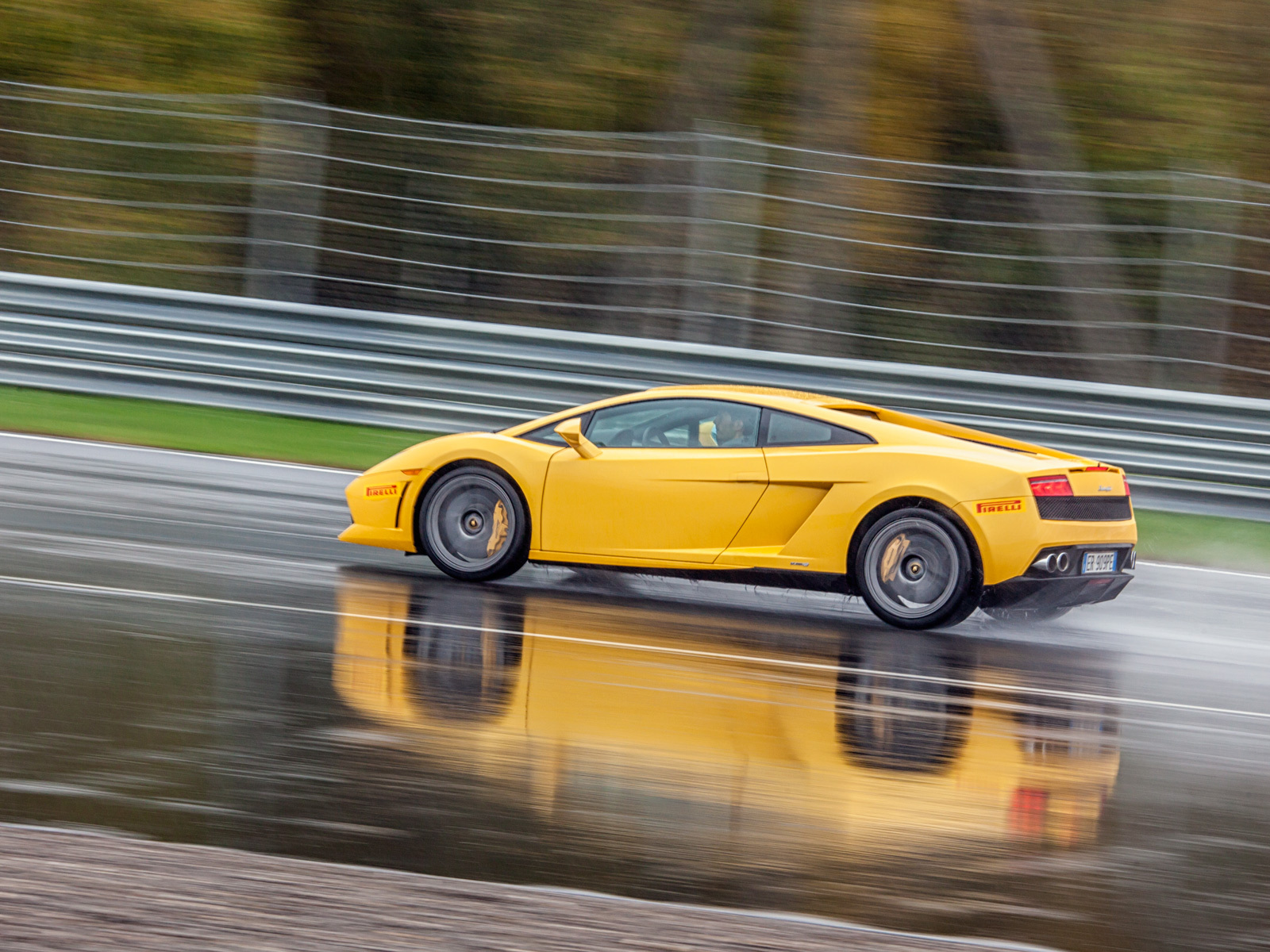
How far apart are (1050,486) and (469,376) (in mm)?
6803

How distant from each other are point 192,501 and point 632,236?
5.08 m

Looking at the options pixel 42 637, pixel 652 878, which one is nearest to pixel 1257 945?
pixel 652 878

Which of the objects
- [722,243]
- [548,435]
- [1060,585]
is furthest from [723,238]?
[1060,585]

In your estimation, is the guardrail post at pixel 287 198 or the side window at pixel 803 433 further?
the guardrail post at pixel 287 198

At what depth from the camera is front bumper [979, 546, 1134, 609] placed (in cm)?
798

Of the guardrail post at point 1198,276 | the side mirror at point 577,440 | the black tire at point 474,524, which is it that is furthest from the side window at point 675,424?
the guardrail post at point 1198,276

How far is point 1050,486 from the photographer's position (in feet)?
26.3

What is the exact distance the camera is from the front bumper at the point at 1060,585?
314 inches

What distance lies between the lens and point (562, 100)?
1869cm

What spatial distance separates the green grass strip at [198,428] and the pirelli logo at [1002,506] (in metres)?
6.29

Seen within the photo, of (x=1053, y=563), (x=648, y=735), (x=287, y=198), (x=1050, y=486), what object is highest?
(x=287, y=198)

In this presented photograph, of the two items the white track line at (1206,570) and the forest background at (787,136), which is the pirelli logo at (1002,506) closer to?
the white track line at (1206,570)

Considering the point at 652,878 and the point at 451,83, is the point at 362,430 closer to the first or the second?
the point at 451,83

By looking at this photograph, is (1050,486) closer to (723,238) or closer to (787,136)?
(723,238)
